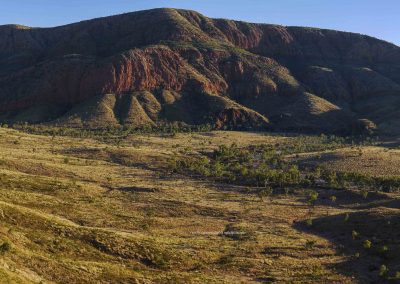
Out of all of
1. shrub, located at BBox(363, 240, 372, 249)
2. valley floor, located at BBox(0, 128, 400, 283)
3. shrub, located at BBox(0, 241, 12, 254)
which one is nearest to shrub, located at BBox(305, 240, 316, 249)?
valley floor, located at BBox(0, 128, 400, 283)

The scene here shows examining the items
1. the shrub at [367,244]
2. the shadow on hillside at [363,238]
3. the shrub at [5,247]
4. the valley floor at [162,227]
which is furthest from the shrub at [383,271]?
the shrub at [5,247]

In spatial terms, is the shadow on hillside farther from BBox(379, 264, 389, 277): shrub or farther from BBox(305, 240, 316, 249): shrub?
BBox(305, 240, 316, 249): shrub

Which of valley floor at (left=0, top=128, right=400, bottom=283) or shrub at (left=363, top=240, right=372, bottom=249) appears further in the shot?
shrub at (left=363, top=240, right=372, bottom=249)

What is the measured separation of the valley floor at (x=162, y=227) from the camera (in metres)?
44.2

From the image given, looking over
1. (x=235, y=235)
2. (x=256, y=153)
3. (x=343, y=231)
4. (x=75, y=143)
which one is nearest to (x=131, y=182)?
(x=235, y=235)

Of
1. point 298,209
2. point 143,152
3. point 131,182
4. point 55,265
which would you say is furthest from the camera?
point 143,152

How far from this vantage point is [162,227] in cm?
6944

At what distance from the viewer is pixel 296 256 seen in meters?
59.3

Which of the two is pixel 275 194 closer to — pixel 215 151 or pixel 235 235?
pixel 235 235

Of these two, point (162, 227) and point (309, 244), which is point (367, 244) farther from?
point (162, 227)

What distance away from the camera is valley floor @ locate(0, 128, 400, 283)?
44.2 metres

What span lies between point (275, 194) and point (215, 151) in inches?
2058

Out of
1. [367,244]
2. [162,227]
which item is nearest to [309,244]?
[367,244]

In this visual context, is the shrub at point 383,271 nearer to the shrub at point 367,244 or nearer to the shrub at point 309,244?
the shrub at point 367,244
